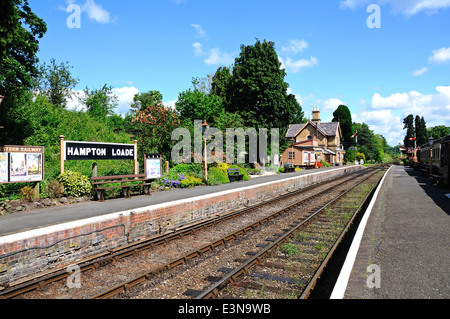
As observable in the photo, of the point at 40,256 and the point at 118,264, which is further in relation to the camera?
the point at 118,264

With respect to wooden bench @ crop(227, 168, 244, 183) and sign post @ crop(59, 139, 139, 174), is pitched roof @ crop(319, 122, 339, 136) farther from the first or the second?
sign post @ crop(59, 139, 139, 174)

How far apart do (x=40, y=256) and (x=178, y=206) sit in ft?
15.1

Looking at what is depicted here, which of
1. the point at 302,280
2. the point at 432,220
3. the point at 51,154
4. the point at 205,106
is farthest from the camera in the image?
the point at 205,106

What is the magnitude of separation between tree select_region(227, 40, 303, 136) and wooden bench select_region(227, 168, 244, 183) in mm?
11832

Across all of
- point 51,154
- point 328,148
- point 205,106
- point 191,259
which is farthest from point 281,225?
point 328,148

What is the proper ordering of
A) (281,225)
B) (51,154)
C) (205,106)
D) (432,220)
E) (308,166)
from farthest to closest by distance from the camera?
(308,166)
(205,106)
(51,154)
(281,225)
(432,220)

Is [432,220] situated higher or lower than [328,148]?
lower

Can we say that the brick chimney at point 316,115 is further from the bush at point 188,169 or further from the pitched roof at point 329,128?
the bush at point 188,169

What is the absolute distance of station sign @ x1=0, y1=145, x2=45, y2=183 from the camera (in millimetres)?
10227

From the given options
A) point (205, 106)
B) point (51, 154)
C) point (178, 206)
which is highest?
point (205, 106)

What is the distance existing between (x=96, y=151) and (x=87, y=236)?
247 inches

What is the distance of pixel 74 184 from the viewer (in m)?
11.7

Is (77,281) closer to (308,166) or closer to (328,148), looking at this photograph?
(308,166)
